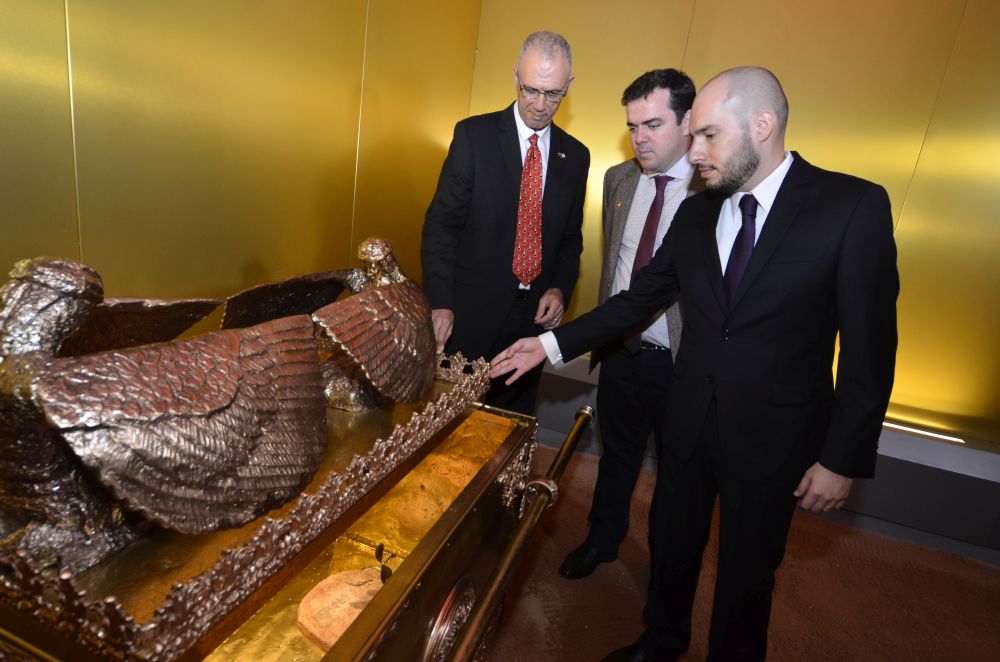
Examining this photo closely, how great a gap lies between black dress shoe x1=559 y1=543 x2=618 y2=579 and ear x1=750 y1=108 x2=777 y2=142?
1592 millimetres

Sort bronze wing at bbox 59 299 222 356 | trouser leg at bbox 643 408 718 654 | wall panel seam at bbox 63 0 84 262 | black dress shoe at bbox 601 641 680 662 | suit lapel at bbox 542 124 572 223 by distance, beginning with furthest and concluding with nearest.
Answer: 1. suit lapel at bbox 542 124 572 223
2. black dress shoe at bbox 601 641 680 662
3. trouser leg at bbox 643 408 718 654
4. wall panel seam at bbox 63 0 84 262
5. bronze wing at bbox 59 299 222 356

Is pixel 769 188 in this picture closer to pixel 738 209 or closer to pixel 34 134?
pixel 738 209

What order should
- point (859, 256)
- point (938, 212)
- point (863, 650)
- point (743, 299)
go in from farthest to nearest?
point (938, 212), point (863, 650), point (743, 299), point (859, 256)

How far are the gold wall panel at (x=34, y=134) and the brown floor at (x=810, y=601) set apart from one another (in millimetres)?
1488

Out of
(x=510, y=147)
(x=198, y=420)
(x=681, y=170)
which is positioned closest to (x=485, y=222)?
(x=510, y=147)

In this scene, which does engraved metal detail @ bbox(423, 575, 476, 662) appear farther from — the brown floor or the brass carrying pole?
the brown floor

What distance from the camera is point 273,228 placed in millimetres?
1738

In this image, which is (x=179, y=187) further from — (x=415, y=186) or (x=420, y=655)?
(x=415, y=186)

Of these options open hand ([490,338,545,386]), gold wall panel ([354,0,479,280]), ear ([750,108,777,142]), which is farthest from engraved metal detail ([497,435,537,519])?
gold wall panel ([354,0,479,280])

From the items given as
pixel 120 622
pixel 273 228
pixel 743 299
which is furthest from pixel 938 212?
pixel 120 622

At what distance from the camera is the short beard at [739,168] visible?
4.00 ft

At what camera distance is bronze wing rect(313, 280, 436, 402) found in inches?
35.7

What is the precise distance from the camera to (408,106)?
2643mm

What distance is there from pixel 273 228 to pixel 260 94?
0.39m
